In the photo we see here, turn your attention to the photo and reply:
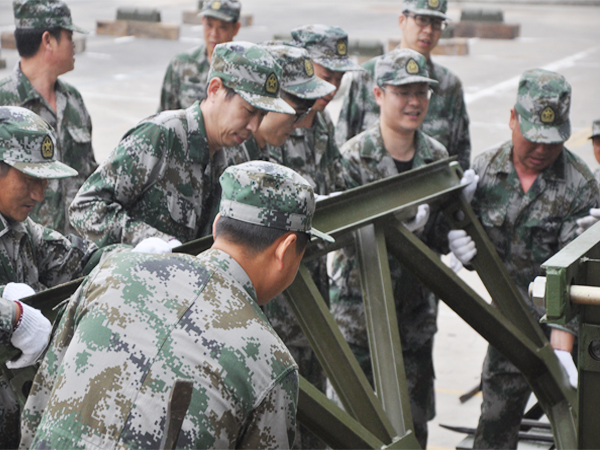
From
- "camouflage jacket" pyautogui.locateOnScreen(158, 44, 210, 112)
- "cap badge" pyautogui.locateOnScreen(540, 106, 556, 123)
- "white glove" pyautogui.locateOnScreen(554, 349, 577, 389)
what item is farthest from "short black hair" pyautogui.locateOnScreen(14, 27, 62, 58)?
"white glove" pyautogui.locateOnScreen(554, 349, 577, 389)

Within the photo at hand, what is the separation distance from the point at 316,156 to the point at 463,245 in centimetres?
84

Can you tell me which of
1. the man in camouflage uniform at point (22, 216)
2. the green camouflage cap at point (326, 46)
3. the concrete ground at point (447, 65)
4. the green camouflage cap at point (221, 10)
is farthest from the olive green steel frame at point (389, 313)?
the green camouflage cap at point (221, 10)

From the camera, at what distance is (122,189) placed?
3076mm

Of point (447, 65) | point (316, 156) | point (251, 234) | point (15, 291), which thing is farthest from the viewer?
point (447, 65)

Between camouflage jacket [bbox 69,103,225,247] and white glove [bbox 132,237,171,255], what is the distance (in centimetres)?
22

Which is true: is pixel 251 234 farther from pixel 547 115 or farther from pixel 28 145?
pixel 547 115

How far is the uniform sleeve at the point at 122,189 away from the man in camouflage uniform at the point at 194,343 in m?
1.04

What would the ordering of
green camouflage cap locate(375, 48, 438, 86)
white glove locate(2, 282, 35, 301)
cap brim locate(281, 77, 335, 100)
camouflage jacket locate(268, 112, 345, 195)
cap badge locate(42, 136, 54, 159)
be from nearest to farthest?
white glove locate(2, 282, 35, 301)
cap badge locate(42, 136, 54, 159)
cap brim locate(281, 77, 335, 100)
camouflage jacket locate(268, 112, 345, 195)
green camouflage cap locate(375, 48, 438, 86)

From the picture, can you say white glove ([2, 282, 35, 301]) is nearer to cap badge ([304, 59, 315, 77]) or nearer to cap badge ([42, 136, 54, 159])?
cap badge ([42, 136, 54, 159])

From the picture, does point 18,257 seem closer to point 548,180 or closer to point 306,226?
point 306,226

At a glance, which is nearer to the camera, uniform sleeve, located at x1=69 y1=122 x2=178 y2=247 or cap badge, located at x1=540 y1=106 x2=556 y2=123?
uniform sleeve, located at x1=69 y1=122 x2=178 y2=247

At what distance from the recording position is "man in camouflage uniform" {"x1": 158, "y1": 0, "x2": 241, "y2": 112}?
602 cm

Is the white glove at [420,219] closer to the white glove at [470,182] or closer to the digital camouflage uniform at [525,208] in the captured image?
the white glove at [470,182]

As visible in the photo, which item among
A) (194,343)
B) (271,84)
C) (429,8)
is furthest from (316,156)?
(194,343)
